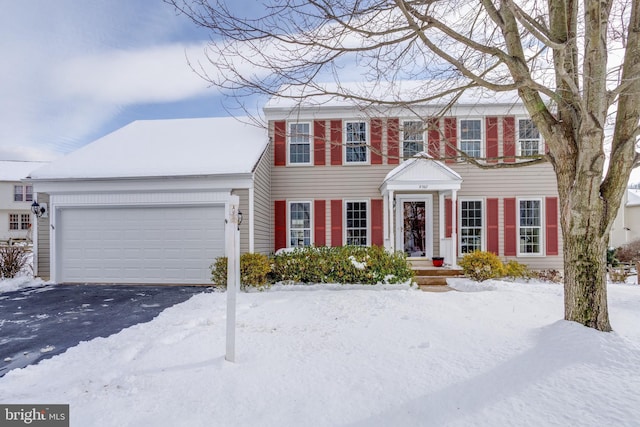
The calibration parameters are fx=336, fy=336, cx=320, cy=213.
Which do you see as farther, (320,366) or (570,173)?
(570,173)

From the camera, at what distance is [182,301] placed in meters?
6.85

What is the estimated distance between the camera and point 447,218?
10.4 m

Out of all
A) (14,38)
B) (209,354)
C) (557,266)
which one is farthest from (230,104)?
(557,266)

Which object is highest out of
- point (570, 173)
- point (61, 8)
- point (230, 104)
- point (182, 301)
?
point (61, 8)

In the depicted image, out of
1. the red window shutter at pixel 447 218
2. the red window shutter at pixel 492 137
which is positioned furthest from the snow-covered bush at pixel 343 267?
the red window shutter at pixel 492 137

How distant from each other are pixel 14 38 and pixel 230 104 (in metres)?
6.84

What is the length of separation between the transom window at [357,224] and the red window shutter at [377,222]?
0.25 metres

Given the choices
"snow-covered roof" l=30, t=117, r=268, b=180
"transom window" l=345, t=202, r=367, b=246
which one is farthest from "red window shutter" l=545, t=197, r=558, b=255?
"snow-covered roof" l=30, t=117, r=268, b=180

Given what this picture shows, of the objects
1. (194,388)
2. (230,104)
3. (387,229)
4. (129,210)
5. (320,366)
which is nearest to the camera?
(194,388)

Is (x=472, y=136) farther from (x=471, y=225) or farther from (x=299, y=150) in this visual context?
(x=299, y=150)

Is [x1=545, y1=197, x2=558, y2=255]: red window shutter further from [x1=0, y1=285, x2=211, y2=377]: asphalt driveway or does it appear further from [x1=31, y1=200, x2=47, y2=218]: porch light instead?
[x1=31, y1=200, x2=47, y2=218]: porch light

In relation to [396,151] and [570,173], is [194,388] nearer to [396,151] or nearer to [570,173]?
[570,173]

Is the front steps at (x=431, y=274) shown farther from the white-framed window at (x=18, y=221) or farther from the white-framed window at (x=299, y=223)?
the white-framed window at (x=18, y=221)

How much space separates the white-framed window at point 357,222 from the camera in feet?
34.6
